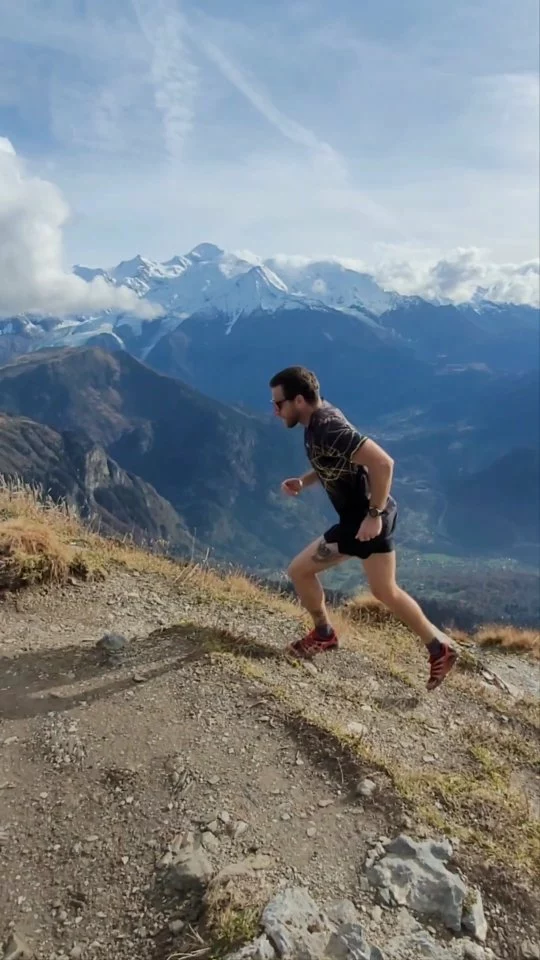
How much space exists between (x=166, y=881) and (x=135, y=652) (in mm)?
2990

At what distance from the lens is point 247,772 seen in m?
5.12

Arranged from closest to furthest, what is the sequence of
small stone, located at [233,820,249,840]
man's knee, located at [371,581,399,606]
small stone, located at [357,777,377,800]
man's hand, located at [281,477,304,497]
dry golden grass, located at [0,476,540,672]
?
small stone, located at [233,820,249,840] → small stone, located at [357,777,377,800] → man's knee, located at [371,581,399,606] → man's hand, located at [281,477,304,497] → dry golden grass, located at [0,476,540,672]

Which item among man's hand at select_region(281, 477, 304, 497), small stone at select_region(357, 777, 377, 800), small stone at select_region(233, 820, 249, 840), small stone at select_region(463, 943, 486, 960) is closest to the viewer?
small stone at select_region(463, 943, 486, 960)

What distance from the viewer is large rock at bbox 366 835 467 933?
4.18 meters

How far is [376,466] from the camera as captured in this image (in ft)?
19.6

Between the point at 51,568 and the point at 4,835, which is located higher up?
the point at 51,568

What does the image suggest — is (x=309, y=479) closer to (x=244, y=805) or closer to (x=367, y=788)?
(x=367, y=788)

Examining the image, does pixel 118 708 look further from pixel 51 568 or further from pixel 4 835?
pixel 51 568

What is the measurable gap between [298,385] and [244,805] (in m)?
3.50

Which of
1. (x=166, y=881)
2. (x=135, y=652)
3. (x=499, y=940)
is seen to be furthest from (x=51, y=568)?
(x=499, y=940)

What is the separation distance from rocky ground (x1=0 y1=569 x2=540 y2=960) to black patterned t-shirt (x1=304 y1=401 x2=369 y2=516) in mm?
1817

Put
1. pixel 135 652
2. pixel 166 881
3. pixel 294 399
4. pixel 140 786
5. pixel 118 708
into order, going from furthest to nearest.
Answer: pixel 135 652 → pixel 294 399 → pixel 118 708 → pixel 140 786 → pixel 166 881

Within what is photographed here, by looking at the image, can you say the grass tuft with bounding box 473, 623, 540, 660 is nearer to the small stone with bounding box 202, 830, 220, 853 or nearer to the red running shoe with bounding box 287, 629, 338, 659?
the red running shoe with bounding box 287, 629, 338, 659

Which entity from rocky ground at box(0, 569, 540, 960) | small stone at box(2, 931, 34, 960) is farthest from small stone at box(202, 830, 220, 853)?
small stone at box(2, 931, 34, 960)
